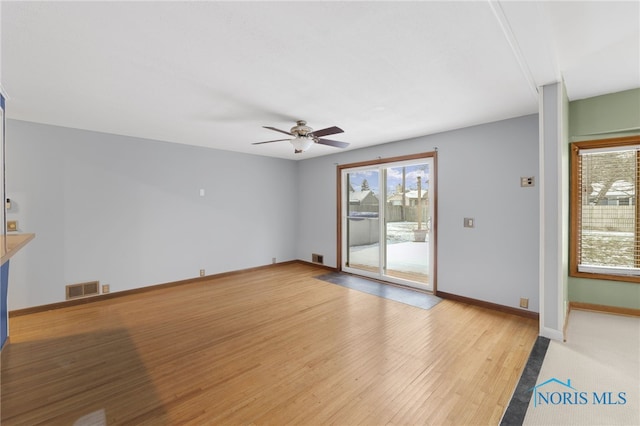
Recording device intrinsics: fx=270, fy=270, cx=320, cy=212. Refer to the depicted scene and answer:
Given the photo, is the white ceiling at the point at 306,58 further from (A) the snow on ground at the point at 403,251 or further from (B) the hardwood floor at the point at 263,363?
(B) the hardwood floor at the point at 263,363

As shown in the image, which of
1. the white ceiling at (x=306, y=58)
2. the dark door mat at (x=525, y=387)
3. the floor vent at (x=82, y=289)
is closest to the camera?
the white ceiling at (x=306, y=58)

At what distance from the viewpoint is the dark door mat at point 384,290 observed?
3.89 meters

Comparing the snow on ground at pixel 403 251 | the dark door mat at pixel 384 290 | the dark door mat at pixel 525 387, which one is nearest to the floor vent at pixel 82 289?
the dark door mat at pixel 384 290

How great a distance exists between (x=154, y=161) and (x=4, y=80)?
7.03 feet

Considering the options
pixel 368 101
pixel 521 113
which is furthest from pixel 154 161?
pixel 521 113

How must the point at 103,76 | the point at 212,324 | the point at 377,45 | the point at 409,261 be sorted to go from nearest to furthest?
the point at 377,45
the point at 103,76
the point at 212,324
the point at 409,261

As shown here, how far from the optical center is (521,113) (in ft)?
10.8

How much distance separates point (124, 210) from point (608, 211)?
6.64 m

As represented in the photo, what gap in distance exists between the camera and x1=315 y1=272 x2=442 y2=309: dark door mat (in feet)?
12.8

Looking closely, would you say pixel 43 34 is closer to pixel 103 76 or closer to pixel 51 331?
pixel 103 76

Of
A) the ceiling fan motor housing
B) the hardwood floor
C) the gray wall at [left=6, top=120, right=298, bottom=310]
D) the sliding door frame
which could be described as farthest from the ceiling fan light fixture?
the gray wall at [left=6, top=120, right=298, bottom=310]

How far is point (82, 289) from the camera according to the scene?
12.6 ft

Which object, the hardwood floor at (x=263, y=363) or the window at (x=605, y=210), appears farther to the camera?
the window at (x=605, y=210)

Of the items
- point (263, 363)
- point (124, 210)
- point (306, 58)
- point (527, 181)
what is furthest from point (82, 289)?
point (527, 181)
